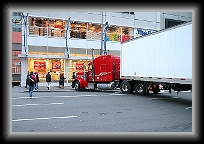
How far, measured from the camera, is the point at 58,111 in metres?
11.9

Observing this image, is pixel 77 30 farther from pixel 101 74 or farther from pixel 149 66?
pixel 149 66

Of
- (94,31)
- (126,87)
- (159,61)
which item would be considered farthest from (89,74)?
(159,61)

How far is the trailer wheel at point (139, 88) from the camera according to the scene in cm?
1869

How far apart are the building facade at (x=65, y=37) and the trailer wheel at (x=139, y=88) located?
7767mm

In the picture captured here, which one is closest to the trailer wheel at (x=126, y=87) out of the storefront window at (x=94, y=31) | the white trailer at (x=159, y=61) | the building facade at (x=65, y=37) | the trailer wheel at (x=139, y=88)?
the white trailer at (x=159, y=61)

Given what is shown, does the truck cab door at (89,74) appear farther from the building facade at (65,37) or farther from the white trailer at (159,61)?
the white trailer at (159,61)

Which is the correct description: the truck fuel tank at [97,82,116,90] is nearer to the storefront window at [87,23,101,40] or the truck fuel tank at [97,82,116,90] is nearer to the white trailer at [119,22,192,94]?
the white trailer at [119,22,192,94]

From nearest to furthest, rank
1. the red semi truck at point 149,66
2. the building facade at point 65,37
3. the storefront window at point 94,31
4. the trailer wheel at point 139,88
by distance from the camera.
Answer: the red semi truck at point 149,66 < the trailer wheel at point 139,88 < the building facade at point 65,37 < the storefront window at point 94,31
